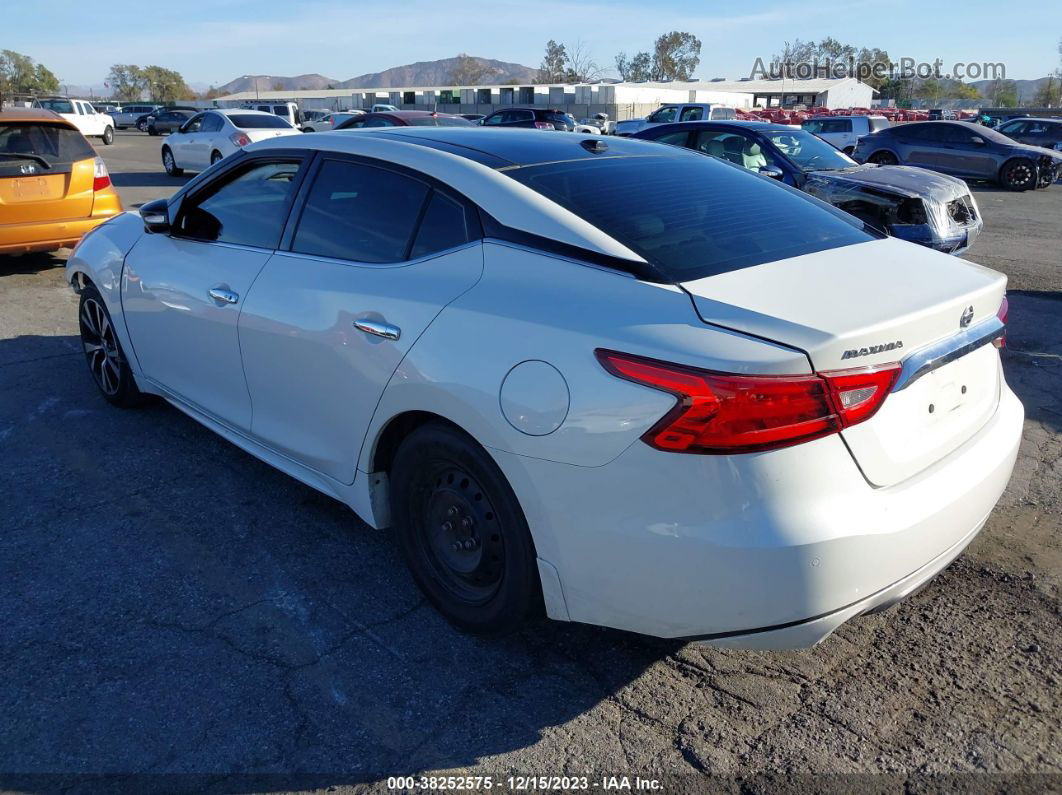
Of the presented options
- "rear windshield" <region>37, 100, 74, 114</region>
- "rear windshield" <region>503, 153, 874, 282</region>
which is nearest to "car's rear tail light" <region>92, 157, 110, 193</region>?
"rear windshield" <region>503, 153, 874, 282</region>

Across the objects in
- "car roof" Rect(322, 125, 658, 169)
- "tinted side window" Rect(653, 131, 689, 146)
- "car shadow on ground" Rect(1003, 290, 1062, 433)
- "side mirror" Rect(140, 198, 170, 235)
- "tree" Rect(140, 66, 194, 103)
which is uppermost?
"tree" Rect(140, 66, 194, 103)

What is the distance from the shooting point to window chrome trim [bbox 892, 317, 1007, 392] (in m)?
2.37

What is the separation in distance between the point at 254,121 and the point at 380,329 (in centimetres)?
1714

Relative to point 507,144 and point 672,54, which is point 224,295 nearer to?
point 507,144

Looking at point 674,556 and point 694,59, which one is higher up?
point 694,59

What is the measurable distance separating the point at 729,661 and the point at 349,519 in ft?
5.99

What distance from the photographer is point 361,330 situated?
9.95 feet

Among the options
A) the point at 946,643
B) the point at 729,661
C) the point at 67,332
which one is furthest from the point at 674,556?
the point at 67,332

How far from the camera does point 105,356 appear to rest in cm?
512

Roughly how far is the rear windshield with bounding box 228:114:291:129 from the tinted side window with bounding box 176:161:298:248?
1505cm

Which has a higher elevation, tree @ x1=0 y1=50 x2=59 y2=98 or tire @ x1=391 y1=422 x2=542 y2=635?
tree @ x1=0 y1=50 x2=59 y2=98

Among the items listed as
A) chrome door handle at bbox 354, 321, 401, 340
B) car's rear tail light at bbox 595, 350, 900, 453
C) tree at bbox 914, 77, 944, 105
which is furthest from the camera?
tree at bbox 914, 77, 944, 105

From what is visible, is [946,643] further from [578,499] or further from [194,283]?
[194,283]

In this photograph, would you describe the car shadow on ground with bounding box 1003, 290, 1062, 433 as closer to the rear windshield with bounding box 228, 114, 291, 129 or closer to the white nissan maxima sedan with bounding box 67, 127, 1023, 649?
the white nissan maxima sedan with bounding box 67, 127, 1023, 649
